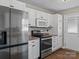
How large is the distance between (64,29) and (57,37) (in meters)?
0.97

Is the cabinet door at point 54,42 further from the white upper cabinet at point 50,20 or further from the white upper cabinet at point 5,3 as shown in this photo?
the white upper cabinet at point 5,3

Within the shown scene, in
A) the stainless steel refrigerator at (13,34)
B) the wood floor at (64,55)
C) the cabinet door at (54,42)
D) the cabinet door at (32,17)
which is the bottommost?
the wood floor at (64,55)

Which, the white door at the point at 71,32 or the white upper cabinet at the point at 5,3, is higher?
the white upper cabinet at the point at 5,3

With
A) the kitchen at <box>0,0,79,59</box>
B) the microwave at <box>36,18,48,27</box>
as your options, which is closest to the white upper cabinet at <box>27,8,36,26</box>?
the kitchen at <box>0,0,79,59</box>

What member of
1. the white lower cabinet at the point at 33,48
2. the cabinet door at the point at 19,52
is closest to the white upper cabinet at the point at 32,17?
the white lower cabinet at the point at 33,48

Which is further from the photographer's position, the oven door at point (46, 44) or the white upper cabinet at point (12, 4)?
the oven door at point (46, 44)

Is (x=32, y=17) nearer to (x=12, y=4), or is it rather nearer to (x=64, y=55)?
(x=12, y=4)

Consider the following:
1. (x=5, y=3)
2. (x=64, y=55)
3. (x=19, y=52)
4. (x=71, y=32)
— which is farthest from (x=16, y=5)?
(x=71, y=32)

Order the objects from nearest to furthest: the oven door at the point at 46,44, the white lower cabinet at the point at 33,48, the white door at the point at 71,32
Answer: the white lower cabinet at the point at 33,48 → the oven door at the point at 46,44 → the white door at the point at 71,32

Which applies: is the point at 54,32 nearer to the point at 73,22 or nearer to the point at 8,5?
the point at 73,22

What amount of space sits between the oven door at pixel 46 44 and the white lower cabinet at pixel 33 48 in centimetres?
39

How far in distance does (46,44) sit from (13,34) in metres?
2.15

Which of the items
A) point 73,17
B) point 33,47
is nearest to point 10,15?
point 33,47

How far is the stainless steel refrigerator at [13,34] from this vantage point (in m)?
2.16
